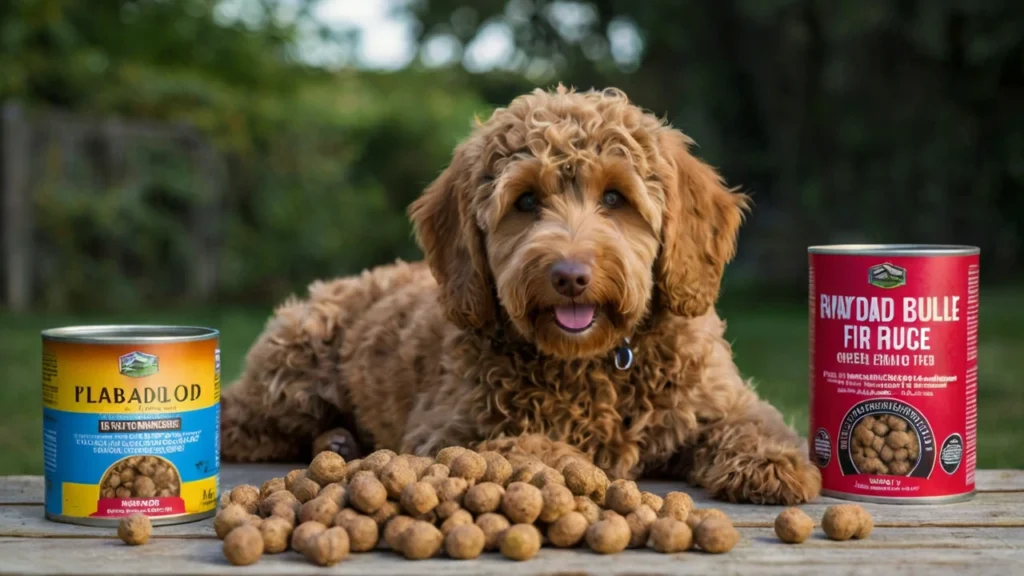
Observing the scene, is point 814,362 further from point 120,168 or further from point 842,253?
point 120,168

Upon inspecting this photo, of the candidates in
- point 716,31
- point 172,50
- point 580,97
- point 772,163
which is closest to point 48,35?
point 172,50

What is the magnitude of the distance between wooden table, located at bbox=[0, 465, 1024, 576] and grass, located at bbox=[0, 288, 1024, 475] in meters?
1.65

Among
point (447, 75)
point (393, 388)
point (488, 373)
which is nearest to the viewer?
point (488, 373)

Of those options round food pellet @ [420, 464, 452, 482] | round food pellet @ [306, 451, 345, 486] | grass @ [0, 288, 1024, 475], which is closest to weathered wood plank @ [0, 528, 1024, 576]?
round food pellet @ [420, 464, 452, 482]

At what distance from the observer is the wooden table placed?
8.93 ft

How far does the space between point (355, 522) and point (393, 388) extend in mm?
1461

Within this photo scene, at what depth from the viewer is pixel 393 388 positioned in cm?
432

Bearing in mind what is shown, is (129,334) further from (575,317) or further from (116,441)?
(575,317)

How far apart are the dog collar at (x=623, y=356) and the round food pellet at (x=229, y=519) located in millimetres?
1311

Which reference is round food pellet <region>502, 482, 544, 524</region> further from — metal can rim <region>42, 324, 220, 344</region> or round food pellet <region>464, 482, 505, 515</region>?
metal can rim <region>42, 324, 220, 344</region>

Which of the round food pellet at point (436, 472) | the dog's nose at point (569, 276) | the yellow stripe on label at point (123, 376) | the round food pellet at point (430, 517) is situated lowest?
the round food pellet at point (430, 517)

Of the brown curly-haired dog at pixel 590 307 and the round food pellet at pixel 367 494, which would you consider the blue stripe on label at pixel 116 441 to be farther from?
the brown curly-haired dog at pixel 590 307

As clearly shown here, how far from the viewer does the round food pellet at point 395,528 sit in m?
2.85

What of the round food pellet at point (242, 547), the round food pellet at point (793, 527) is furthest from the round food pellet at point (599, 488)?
the round food pellet at point (242, 547)
